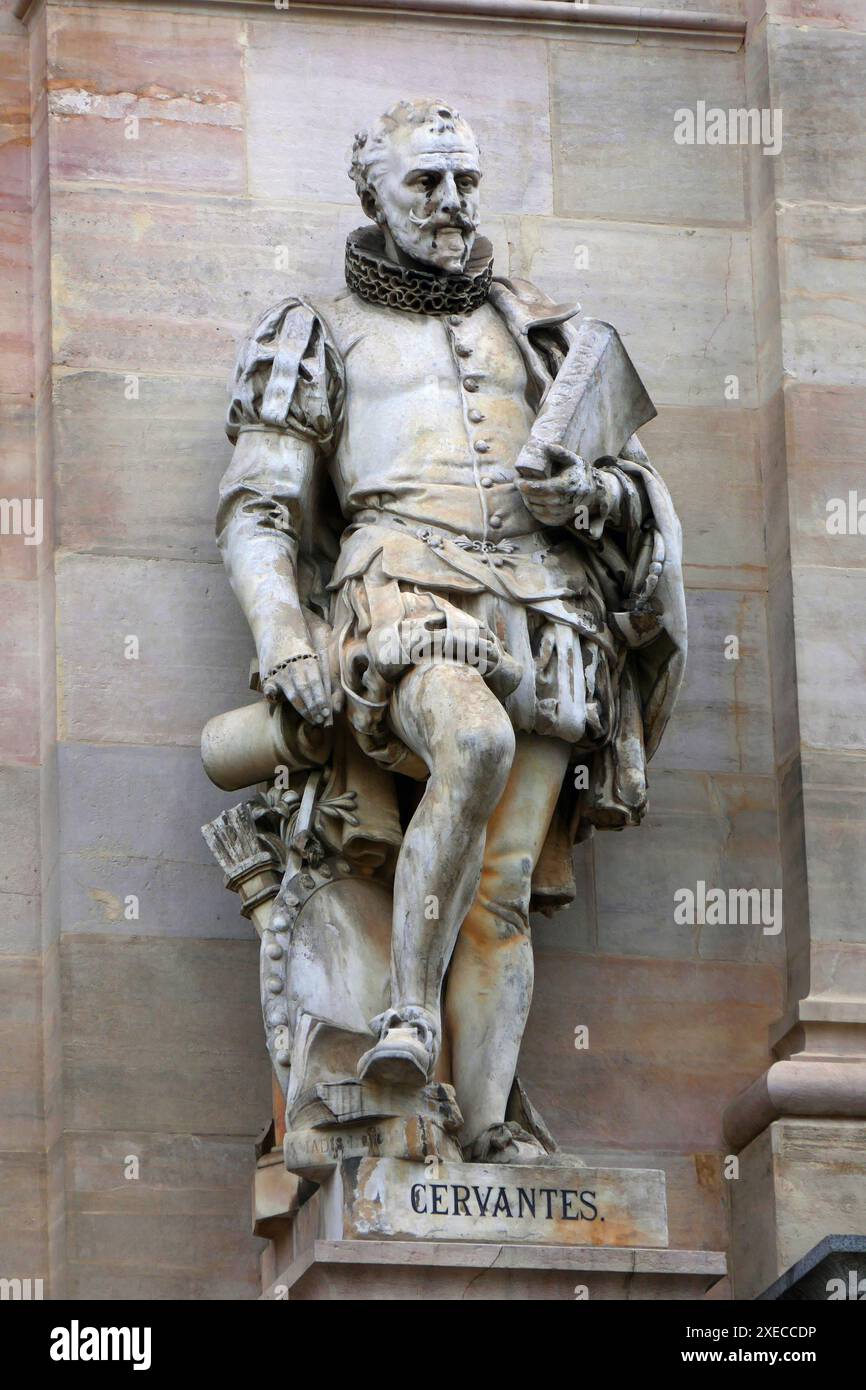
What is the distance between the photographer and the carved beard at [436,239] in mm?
10953

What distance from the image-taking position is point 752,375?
12023 mm

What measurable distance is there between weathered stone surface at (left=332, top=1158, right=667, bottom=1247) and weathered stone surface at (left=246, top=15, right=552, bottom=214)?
3466 mm

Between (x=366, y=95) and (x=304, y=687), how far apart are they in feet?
8.40

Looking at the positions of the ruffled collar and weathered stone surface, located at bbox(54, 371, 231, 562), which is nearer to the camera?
the ruffled collar

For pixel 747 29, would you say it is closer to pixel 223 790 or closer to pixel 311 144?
Answer: pixel 311 144

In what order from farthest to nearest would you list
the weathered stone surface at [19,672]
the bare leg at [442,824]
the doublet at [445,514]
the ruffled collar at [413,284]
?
1. the weathered stone surface at [19,672]
2. the ruffled collar at [413,284]
3. the doublet at [445,514]
4. the bare leg at [442,824]

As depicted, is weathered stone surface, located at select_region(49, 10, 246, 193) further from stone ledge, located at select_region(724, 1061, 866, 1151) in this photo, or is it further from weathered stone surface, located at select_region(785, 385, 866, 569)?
stone ledge, located at select_region(724, 1061, 866, 1151)

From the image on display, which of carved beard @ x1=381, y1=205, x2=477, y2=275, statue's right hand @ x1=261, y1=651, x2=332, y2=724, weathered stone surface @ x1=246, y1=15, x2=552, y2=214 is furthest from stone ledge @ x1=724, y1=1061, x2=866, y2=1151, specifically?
weathered stone surface @ x1=246, y1=15, x2=552, y2=214

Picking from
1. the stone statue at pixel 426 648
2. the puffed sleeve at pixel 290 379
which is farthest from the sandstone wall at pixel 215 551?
the puffed sleeve at pixel 290 379

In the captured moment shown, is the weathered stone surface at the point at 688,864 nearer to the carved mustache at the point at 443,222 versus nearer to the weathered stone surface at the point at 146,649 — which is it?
the weathered stone surface at the point at 146,649

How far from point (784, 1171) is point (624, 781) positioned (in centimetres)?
120

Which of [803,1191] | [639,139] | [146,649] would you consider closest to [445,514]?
[146,649]

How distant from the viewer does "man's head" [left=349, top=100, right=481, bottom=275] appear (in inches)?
431

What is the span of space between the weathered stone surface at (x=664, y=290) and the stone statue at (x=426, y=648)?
2.46 feet
